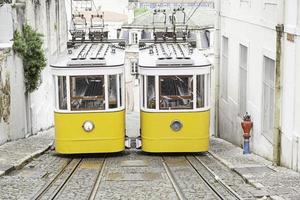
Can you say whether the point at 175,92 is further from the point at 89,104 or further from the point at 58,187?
the point at 58,187

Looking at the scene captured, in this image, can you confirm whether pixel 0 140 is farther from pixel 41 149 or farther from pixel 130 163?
pixel 130 163

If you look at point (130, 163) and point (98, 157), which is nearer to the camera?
point (130, 163)

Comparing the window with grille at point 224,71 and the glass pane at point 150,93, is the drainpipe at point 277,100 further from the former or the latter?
the window with grille at point 224,71

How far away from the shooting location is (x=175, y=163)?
613 inches

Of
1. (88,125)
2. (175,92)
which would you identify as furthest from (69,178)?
(175,92)

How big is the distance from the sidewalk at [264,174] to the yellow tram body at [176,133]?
27.9 inches

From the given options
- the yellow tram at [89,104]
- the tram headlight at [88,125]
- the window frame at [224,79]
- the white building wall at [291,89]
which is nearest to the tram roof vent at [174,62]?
the yellow tram at [89,104]

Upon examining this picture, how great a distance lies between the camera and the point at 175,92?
15.9 meters

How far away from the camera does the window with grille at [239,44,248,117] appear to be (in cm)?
1947

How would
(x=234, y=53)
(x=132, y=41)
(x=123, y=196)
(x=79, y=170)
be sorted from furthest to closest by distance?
1. (x=132, y=41)
2. (x=234, y=53)
3. (x=79, y=170)
4. (x=123, y=196)

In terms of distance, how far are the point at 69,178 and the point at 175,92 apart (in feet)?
12.2

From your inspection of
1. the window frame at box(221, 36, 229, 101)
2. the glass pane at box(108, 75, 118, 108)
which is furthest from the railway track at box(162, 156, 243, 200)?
the window frame at box(221, 36, 229, 101)

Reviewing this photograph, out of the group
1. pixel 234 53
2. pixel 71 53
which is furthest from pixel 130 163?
pixel 234 53

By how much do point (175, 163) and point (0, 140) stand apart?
517 centimetres
